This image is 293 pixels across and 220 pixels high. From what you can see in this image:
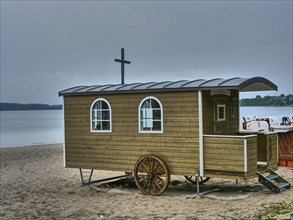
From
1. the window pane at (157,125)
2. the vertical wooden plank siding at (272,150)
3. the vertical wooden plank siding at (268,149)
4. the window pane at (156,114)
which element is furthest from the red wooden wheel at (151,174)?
the vertical wooden plank siding at (272,150)

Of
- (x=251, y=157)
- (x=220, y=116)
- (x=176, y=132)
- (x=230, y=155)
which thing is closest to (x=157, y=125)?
(x=176, y=132)

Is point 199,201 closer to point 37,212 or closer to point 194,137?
point 194,137

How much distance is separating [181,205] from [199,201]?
0.66m

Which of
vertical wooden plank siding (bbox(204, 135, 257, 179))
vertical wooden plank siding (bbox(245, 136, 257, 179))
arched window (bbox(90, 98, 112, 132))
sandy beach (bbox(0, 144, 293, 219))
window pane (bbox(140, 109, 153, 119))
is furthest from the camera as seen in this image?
arched window (bbox(90, 98, 112, 132))

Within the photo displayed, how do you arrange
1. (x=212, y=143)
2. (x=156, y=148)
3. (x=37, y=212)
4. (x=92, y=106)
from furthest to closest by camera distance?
1. (x=92, y=106)
2. (x=156, y=148)
3. (x=212, y=143)
4. (x=37, y=212)

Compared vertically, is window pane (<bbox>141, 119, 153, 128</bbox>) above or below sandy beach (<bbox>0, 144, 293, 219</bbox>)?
above

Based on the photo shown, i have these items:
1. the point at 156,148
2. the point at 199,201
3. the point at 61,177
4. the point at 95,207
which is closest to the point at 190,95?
the point at 156,148

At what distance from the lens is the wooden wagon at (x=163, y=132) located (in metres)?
11.4

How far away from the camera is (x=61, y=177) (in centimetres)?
1647

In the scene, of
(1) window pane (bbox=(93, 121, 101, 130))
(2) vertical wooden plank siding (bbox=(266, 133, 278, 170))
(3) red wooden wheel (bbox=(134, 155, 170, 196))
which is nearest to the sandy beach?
(3) red wooden wheel (bbox=(134, 155, 170, 196))

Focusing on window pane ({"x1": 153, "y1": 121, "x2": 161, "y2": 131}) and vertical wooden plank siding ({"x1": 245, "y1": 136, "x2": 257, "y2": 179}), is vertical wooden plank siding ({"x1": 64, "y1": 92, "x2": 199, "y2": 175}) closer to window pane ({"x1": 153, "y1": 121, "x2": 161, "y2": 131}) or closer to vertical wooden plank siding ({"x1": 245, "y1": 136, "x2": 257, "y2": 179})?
window pane ({"x1": 153, "y1": 121, "x2": 161, "y2": 131})

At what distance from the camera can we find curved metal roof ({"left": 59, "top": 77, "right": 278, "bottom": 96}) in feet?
36.9

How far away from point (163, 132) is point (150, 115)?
63 cm

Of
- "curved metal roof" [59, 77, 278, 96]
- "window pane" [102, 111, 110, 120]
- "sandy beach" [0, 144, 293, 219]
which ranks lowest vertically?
"sandy beach" [0, 144, 293, 219]
